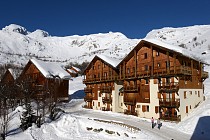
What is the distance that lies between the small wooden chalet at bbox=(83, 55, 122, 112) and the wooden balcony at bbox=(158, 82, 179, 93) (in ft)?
38.8

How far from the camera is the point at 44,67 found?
2386 inches

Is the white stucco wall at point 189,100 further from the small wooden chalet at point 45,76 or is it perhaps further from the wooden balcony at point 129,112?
the small wooden chalet at point 45,76

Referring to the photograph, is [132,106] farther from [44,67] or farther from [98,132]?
[44,67]

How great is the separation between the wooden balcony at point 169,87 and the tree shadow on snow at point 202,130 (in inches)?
221

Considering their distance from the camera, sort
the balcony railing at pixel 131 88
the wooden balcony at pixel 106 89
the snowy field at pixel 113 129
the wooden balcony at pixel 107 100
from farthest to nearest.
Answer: the wooden balcony at pixel 106 89, the wooden balcony at pixel 107 100, the balcony railing at pixel 131 88, the snowy field at pixel 113 129

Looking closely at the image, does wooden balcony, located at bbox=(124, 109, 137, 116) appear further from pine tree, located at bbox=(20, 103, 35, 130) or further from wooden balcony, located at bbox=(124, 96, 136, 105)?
pine tree, located at bbox=(20, 103, 35, 130)

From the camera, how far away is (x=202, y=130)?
31.9 meters

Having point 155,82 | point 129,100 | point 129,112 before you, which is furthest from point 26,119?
point 155,82

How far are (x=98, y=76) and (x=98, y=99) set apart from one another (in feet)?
16.8

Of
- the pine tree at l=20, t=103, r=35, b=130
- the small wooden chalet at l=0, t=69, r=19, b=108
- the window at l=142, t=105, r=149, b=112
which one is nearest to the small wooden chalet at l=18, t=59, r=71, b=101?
the small wooden chalet at l=0, t=69, r=19, b=108

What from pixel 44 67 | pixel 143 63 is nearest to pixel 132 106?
pixel 143 63

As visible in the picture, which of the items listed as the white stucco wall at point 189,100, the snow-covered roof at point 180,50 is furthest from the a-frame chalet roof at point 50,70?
the white stucco wall at point 189,100

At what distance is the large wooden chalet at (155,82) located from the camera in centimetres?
3691

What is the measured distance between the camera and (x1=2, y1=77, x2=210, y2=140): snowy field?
30.9 meters
